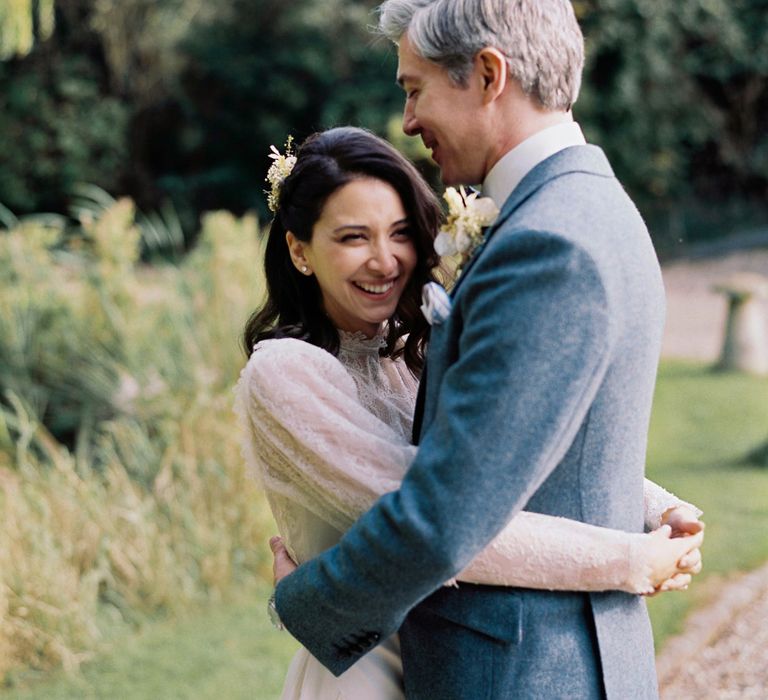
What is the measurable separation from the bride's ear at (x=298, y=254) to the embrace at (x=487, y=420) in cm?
9

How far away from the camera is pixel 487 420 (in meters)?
1.42

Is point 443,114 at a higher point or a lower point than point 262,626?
higher

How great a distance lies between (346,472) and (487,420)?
1.13 ft

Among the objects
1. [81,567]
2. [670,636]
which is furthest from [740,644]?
[81,567]

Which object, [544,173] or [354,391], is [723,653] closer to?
[354,391]

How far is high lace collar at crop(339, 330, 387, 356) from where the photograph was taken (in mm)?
2092

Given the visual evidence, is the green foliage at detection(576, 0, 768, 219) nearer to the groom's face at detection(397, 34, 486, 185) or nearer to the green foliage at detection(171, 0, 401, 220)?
the green foliage at detection(171, 0, 401, 220)

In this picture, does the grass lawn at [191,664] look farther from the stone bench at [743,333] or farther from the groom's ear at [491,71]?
the stone bench at [743,333]

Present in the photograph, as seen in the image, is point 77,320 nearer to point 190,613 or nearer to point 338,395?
point 190,613

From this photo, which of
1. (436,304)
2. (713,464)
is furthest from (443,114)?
(713,464)

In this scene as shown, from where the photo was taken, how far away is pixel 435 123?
5.49 ft

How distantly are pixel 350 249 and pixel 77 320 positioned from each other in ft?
14.7

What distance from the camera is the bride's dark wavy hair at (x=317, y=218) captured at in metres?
1.94

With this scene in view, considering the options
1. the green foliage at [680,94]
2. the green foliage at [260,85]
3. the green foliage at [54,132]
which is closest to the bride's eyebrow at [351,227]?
the green foliage at [680,94]
